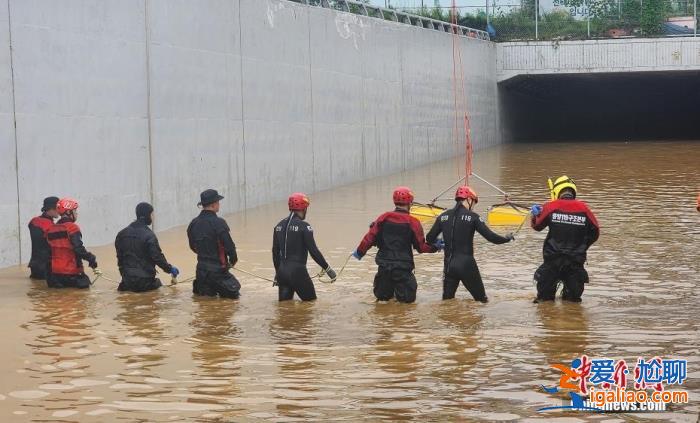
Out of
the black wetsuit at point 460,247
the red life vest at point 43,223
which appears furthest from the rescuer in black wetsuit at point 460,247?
the red life vest at point 43,223

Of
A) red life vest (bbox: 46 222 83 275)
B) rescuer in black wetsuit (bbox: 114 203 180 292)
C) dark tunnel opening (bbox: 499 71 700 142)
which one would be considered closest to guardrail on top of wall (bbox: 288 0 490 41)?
dark tunnel opening (bbox: 499 71 700 142)

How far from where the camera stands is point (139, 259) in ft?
45.0

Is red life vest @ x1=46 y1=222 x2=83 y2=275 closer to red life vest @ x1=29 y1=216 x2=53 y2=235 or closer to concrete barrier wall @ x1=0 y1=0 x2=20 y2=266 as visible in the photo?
red life vest @ x1=29 y1=216 x2=53 y2=235

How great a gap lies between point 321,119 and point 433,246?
51.2ft

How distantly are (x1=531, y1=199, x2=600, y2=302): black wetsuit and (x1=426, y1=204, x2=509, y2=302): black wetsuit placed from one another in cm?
65

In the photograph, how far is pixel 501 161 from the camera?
36.9m

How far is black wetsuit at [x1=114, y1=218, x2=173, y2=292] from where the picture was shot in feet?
44.9

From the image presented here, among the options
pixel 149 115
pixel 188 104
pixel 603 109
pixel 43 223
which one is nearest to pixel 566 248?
pixel 43 223

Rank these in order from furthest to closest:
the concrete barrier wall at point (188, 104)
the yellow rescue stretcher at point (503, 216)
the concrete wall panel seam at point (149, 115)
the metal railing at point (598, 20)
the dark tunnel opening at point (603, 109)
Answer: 1. the dark tunnel opening at point (603, 109)
2. the metal railing at point (598, 20)
3. the concrete wall panel seam at point (149, 115)
4. the yellow rescue stretcher at point (503, 216)
5. the concrete barrier wall at point (188, 104)

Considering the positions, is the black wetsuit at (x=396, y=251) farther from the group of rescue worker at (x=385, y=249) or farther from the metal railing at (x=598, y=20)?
the metal railing at (x=598, y=20)

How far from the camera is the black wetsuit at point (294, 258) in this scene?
1286 cm

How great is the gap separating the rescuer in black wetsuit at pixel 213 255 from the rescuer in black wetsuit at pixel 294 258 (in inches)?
24.0
